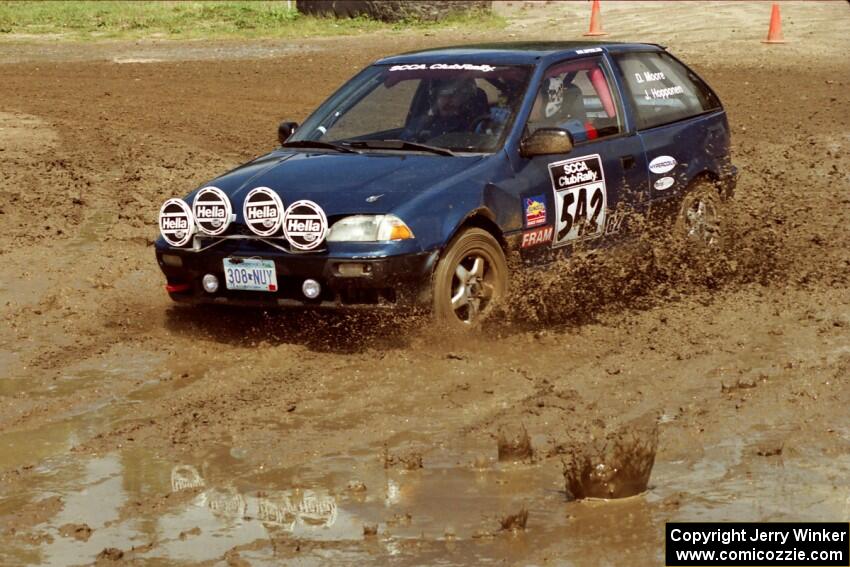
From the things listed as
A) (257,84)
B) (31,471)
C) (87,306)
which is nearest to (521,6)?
(257,84)

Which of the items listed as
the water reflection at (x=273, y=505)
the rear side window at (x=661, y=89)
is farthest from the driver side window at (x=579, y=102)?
the water reflection at (x=273, y=505)

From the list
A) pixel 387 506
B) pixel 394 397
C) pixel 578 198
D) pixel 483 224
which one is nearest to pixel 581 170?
pixel 578 198

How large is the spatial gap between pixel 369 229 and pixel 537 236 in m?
1.19

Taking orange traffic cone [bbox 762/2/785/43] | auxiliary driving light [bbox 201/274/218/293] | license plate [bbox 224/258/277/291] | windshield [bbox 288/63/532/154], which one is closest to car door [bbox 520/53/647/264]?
windshield [bbox 288/63/532/154]

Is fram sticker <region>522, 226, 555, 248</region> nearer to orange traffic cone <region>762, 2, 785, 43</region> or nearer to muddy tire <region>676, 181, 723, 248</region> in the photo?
muddy tire <region>676, 181, 723, 248</region>

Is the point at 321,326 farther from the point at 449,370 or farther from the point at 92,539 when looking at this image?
the point at 92,539

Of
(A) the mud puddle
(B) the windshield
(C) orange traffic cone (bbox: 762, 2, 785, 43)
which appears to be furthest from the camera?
(C) orange traffic cone (bbox: 762, 2, 785, 43)

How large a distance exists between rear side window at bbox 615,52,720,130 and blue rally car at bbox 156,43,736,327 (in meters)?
0.02

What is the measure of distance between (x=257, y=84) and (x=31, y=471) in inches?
Answer: 497

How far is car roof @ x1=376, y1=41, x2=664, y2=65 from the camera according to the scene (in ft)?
28.7

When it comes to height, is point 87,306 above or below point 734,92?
above

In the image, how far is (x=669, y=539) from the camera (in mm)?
5066

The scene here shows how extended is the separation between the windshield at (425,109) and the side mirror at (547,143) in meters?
0.16

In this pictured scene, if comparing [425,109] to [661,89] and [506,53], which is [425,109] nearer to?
[506,53]
